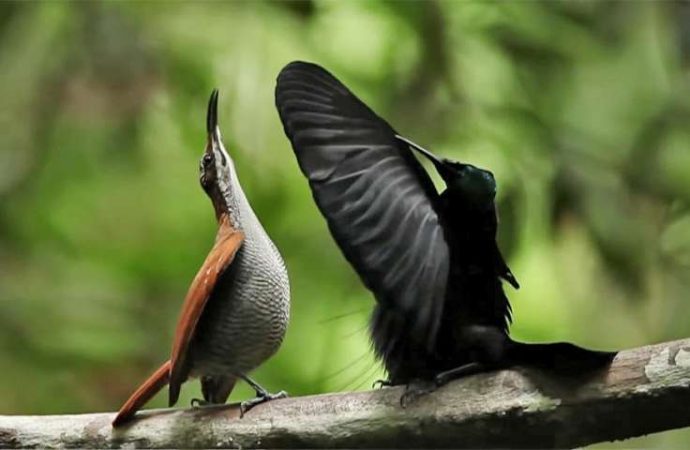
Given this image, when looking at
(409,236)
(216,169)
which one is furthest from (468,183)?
(216,169)

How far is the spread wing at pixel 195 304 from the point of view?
0.66 metres

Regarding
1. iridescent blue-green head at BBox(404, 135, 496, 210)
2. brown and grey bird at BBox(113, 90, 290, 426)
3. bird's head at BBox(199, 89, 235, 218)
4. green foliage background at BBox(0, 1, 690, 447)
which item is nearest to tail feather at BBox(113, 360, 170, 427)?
brown and grey bird at BBox(113, 90, 290, 426)

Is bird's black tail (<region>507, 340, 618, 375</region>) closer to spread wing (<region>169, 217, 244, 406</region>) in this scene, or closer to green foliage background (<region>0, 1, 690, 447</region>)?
spread wing (<region>169, 217, 244, 406</region>)

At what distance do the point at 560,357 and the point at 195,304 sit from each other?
0.22m

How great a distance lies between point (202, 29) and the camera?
4.30 feet

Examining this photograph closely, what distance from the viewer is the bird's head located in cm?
67

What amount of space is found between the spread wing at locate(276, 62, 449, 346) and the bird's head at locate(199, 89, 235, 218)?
7cm

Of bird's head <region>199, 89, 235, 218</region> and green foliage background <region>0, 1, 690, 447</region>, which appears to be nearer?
bird's head <region>199, 89, 235, 218</region>

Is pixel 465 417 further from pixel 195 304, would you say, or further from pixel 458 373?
pixel 195 304

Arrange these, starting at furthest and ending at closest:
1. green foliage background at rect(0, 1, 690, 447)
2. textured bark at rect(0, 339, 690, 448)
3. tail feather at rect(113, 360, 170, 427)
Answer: green foliage background at rect(0, 1, 690, 447), tail feather at rect(113, 360, 170, 427), textured bark at rect(0, 339, 690, 448)

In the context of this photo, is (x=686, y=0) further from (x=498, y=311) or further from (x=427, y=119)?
(x=498, y=311)

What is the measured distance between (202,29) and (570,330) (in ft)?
1.82

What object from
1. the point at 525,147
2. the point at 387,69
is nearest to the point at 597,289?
the point at 525,147

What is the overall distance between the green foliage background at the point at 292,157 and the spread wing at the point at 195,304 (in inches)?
16.4
